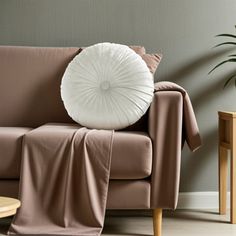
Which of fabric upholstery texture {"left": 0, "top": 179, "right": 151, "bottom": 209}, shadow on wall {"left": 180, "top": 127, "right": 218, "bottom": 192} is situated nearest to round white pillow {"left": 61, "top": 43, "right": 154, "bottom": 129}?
fabric upholstery texture {"left": 0, "top": 179, "right": 151, "bottom": 209}

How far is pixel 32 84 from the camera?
10.2ft

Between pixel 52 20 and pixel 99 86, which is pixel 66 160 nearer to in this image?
pixel 99 86

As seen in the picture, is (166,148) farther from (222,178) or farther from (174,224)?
(222,178)

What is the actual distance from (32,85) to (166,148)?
100cm

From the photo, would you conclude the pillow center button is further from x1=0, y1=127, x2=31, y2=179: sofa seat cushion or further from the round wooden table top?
the round wooden table top

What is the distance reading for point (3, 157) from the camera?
251cm

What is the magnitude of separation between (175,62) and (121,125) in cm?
87

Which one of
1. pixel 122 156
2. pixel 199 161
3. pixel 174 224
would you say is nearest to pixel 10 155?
pixel 122 156

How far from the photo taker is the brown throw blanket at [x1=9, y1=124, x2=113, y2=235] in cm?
246

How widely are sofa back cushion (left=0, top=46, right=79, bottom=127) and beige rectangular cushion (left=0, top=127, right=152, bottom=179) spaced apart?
A: 1.82 feet

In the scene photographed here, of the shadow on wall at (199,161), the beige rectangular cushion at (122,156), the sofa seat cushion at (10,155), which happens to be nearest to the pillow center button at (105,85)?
the beige rectangular cushion at (122,156)

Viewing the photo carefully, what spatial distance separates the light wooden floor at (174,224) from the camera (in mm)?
2723

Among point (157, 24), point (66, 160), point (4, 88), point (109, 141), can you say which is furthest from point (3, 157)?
point (157, 24)

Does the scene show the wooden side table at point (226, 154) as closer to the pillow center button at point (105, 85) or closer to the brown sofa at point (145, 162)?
the brown sofa at point (145, 162)
